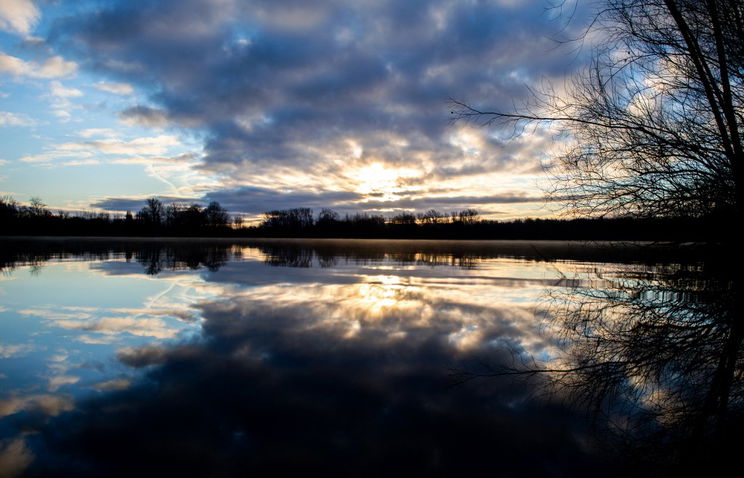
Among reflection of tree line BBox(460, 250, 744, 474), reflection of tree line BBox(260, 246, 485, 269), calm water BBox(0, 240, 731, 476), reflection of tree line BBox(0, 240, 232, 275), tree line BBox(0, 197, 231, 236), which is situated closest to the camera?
calm water BBox(0, 240, 731, 476)

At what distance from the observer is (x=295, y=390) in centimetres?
511

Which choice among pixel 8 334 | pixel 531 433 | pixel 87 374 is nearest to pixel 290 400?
pixel 531 433

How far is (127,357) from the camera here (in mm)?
6273

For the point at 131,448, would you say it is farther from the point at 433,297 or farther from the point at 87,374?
the point at 433,297

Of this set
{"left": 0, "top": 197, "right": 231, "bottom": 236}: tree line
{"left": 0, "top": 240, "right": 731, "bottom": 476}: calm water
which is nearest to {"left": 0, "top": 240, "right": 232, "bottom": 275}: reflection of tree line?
{"left": 0, "top": 240, "right": 731, "bottom": 476}: calm water

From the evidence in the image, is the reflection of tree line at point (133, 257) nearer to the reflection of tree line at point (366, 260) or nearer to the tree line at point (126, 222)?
the reflection of tree line at point (366, 260)

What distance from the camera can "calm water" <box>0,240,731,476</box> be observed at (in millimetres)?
3658

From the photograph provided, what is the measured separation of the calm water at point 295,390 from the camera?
12.0ft

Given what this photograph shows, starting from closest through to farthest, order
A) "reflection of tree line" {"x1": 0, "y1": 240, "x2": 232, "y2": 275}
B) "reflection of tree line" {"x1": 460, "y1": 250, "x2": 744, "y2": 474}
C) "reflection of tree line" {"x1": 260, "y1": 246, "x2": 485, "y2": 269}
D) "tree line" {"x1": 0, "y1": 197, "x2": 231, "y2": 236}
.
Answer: "reflection of tree line" {"x1": 460, "y1": 250, "x2": 744, "y2": 474}
"reflection of tree line" {"x1": 0, "y1": 240, "x2": 232, "y2": 275}
"reflection of tree line" {"x1": 260, "y1": 246, "x2": 485, "y2": 269}
"tree line" {"x1": 0, "y1": 197, "x2": 231, "y2": 236}

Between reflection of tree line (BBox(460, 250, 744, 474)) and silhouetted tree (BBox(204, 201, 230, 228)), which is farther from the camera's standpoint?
silhouetted tree (BBox(204, 201, 230, 228))

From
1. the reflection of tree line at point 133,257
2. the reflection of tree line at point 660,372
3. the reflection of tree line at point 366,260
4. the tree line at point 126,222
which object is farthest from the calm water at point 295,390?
the tree line at point 126,222

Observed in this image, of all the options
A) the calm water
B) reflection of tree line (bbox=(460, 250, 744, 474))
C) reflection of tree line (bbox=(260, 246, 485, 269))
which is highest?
reflection of tree line (bbox=(260, 246, 485, 269))

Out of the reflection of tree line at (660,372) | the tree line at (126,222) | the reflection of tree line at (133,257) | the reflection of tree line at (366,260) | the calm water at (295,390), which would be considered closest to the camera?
the calm water at (295,390)

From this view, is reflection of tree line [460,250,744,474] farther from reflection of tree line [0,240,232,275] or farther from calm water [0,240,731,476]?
reflection of tree line [0,240,232,275]
